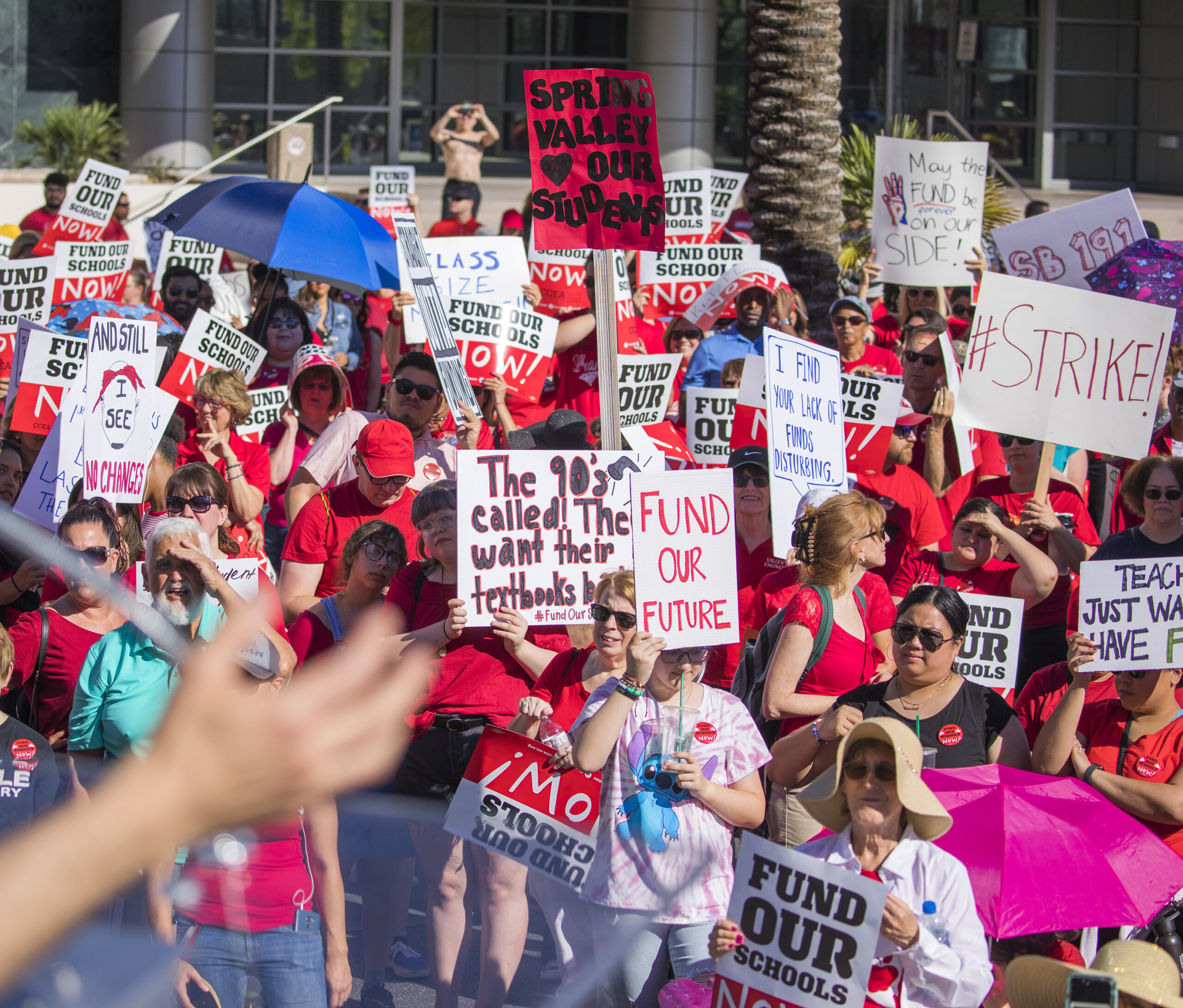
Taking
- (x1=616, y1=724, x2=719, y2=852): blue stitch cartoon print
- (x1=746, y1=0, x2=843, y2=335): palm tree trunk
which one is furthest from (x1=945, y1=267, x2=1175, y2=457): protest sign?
(x1=746, y1=0, x2=843, y2=335): palm tree trunk

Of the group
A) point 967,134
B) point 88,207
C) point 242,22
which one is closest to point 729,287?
point 88,207

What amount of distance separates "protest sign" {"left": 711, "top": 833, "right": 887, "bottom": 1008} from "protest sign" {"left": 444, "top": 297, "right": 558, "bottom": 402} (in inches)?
165

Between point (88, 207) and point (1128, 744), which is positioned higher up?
point (88, 207)

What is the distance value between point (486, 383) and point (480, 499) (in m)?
2.32

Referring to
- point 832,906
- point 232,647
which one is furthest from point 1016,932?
point 232,647

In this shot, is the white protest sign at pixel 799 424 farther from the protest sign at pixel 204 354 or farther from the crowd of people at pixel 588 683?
the protest sign at pixel 204 354

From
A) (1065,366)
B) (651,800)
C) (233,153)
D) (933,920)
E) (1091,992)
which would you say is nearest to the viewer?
(1091,992)

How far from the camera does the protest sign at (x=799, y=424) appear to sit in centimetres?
526

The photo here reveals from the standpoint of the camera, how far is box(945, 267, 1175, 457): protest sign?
577cm

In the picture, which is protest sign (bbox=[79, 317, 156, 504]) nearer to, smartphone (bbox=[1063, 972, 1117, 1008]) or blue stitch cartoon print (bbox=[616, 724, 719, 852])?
blue stitch cartoon print (bbox=[616, 724, 719, 852])

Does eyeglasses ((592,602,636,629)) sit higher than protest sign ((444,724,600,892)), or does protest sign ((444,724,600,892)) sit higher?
eyeglasses ((592,602,636,629))

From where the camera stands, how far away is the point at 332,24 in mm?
22078

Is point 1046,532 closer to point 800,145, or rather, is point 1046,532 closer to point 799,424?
point 799,424

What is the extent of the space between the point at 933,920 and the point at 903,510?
2.86 meters
